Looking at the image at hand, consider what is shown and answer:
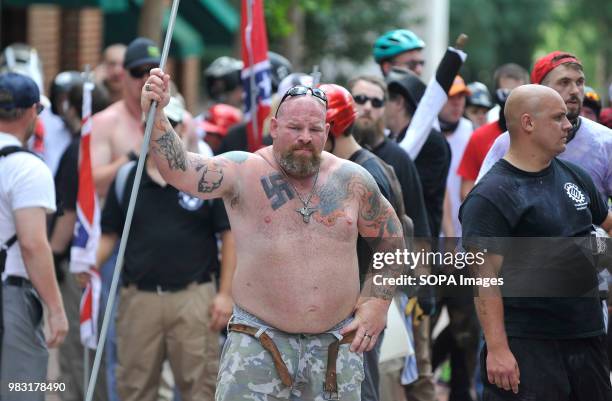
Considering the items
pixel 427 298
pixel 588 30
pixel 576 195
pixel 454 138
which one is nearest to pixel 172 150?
pixel 576 195

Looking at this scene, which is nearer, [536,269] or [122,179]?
[536,269]

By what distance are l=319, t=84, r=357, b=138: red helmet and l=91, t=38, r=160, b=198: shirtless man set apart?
241 cm

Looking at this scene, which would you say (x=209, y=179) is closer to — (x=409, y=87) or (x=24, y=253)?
(x=24, y=253)

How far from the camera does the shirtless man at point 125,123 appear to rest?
371 inches

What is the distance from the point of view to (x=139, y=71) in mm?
9492

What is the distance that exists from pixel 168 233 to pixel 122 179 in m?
0.51

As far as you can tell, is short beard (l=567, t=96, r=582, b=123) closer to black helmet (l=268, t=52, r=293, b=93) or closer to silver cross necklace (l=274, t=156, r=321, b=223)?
silver cross necklace (l=274, t=156, r=321, b=223)

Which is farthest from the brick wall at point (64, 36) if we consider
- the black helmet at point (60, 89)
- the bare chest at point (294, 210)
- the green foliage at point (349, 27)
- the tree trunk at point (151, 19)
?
the bare chest at point (294, 210)

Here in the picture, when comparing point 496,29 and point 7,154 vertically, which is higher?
point 496,29

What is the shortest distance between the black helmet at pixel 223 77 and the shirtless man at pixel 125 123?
9.14 ft

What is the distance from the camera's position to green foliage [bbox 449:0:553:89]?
Answer: 3900 cm

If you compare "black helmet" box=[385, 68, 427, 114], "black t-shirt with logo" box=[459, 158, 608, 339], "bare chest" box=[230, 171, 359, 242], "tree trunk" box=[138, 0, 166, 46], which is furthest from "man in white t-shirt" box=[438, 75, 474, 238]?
"tree trunk" box=[138, 0, 166, 46]

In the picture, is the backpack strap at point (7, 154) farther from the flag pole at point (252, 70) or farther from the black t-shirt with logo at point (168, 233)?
the flag pole at point (252, 70)

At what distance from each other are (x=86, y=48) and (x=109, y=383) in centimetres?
1504
